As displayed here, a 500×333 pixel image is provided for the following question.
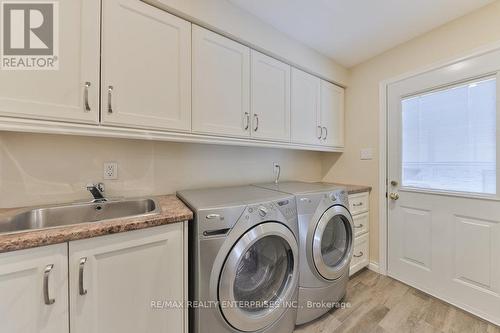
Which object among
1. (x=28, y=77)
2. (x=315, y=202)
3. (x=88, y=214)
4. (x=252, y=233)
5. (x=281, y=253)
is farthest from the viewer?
(x=315, y=202)

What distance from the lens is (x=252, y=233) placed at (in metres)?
1.08

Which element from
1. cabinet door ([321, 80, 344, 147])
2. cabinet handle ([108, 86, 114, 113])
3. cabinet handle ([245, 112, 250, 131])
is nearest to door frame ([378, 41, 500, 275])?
cabinet door ([321, 80, 344, 147])

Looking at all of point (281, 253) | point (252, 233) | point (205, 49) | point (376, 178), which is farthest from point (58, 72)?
point (376, 178)

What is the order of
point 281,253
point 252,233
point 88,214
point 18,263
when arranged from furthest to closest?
1. point 281,253
2. point 88,214
3. point 252,233
4. point 18,263

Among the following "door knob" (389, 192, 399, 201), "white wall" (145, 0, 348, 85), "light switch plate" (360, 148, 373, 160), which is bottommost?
"door knob" (389, 192, 399, 201)

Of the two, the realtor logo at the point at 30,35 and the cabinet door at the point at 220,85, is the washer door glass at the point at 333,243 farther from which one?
the realtor logo at the point at 30,35

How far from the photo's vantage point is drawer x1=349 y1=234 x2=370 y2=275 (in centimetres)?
202

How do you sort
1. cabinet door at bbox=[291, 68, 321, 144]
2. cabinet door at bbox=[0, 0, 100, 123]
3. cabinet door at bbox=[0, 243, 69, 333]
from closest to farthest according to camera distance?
cabinet door at bbox=[0, 243, 69, 333] → cabinet door at bbox=[0, 0, 100, 123] → cabinet door at bbox=[291, 68, 321, 144]

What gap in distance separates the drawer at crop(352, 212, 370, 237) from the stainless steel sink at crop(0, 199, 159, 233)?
74.4 inches

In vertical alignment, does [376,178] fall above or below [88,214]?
above

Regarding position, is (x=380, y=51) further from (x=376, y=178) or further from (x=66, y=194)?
(x=66, y=194)

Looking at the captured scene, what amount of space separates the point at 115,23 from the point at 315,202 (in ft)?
5.39

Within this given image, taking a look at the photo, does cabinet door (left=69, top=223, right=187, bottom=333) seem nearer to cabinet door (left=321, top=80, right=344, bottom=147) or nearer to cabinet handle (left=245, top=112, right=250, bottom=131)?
cabinet handle (left=245, top=112, right=250, bottom=131)

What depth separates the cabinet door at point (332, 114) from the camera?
7.36 ft
